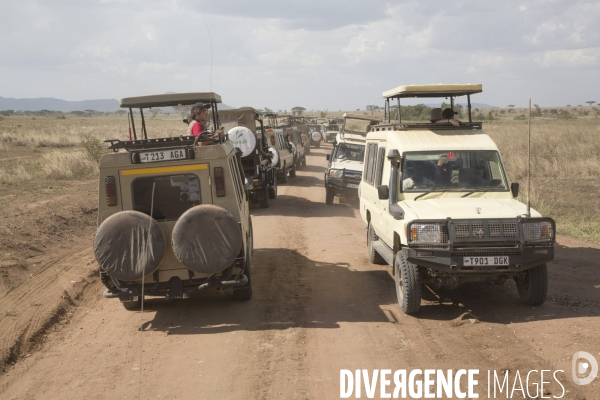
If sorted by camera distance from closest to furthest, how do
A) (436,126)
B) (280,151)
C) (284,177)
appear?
1. (436,126)
2. (280,151)
3. (284,177)

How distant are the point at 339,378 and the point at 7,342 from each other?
3.58 m

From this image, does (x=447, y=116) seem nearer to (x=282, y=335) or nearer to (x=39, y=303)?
(x=282, y=335)

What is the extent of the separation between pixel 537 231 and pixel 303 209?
33.5 ft

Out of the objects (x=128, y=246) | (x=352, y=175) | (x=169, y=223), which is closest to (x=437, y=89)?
(x=169, y=223)

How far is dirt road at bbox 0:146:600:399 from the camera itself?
208 inches

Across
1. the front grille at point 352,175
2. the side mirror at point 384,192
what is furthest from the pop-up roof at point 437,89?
the front grille at point 352,175

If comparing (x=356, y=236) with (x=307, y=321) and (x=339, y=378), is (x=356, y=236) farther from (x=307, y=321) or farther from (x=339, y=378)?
(x=339, y=378)

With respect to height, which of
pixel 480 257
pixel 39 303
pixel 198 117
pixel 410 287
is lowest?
pixel 39 303

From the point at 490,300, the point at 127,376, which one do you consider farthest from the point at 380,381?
the point at 490,300

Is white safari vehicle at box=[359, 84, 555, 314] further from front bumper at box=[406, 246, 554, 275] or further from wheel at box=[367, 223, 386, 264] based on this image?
wheel at box=[367, 223, 386, 264]

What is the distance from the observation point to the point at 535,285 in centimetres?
701

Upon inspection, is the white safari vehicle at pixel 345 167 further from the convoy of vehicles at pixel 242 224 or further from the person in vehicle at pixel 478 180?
the person in vehicle at pixel 478 180

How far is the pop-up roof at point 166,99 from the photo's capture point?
882 centimetres

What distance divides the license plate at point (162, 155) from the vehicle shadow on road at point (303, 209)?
8.46 meters
